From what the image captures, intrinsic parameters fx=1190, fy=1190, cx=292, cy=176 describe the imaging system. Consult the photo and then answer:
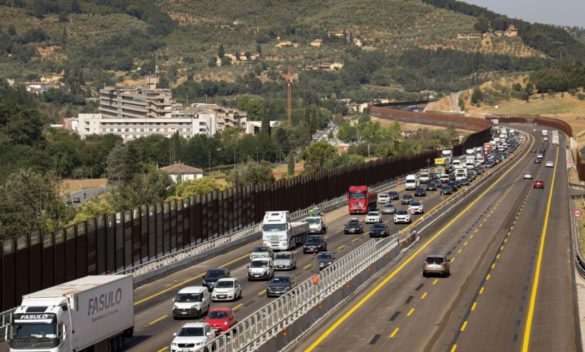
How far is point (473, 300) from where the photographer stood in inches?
2104

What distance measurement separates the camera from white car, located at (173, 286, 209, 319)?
160 ft

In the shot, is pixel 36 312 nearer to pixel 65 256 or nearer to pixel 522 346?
pixel 522 346

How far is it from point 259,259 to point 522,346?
24.2 m

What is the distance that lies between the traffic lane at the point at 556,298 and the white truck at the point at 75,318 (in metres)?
14.5

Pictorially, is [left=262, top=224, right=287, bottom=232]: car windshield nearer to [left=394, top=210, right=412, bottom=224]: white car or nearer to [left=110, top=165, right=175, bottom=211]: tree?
[left=394, top=210, right=412, bottom=224]: white car

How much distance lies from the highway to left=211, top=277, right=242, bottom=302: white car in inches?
214

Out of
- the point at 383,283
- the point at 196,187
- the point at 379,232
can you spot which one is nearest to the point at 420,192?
the point at 196,187

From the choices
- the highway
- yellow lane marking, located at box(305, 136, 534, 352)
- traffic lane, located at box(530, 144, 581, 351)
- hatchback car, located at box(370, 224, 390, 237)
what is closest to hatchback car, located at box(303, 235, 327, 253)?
yellow lane marking, located at box(305, 136, 534, 352)

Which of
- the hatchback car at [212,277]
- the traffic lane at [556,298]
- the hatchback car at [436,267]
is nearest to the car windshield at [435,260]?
the hatchback car at [436,267]

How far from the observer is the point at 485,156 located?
189000mm

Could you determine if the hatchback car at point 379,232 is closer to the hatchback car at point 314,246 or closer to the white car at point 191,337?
the hatchback car at point 314,246

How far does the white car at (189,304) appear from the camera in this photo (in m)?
48.8

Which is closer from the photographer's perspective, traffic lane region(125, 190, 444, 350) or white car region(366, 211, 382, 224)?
traffic lane region(125, 190, 444, 350)

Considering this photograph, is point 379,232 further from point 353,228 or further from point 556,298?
point 556,298
